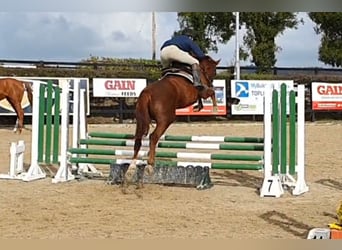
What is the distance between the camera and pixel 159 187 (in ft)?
15.7

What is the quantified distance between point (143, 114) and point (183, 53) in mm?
565

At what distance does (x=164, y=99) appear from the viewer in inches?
173

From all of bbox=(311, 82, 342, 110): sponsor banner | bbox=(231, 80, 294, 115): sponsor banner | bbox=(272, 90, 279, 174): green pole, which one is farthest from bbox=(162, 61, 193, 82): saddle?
bbox=(311, 82, 342, 110): sponsor banner

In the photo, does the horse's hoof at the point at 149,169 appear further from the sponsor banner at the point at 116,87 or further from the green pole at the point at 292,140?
the sponsor banner at the point at 116,87

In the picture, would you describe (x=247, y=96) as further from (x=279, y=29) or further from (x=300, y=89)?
(x=300, y=89)

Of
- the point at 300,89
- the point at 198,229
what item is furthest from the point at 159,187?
the point at 198,229

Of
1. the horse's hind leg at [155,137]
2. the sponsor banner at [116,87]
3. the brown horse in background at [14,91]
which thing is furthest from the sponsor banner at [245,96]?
the horse's hind leg at [155,137]

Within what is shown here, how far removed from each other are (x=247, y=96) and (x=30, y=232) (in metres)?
11.2

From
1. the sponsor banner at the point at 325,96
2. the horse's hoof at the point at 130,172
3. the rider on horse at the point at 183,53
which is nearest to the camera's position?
the rider on horse at the point at 183,53

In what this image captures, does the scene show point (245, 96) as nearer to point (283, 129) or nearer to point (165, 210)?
point (283, 129)

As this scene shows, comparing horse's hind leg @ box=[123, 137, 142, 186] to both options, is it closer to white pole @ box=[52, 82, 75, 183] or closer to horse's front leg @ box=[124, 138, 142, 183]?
horse's front leg @ box=[124, 138, 142, 183]

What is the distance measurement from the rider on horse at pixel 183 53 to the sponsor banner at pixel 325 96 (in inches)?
407

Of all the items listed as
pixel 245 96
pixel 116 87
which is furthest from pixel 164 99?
pixel 245 96

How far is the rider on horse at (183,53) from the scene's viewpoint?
13.3ft
